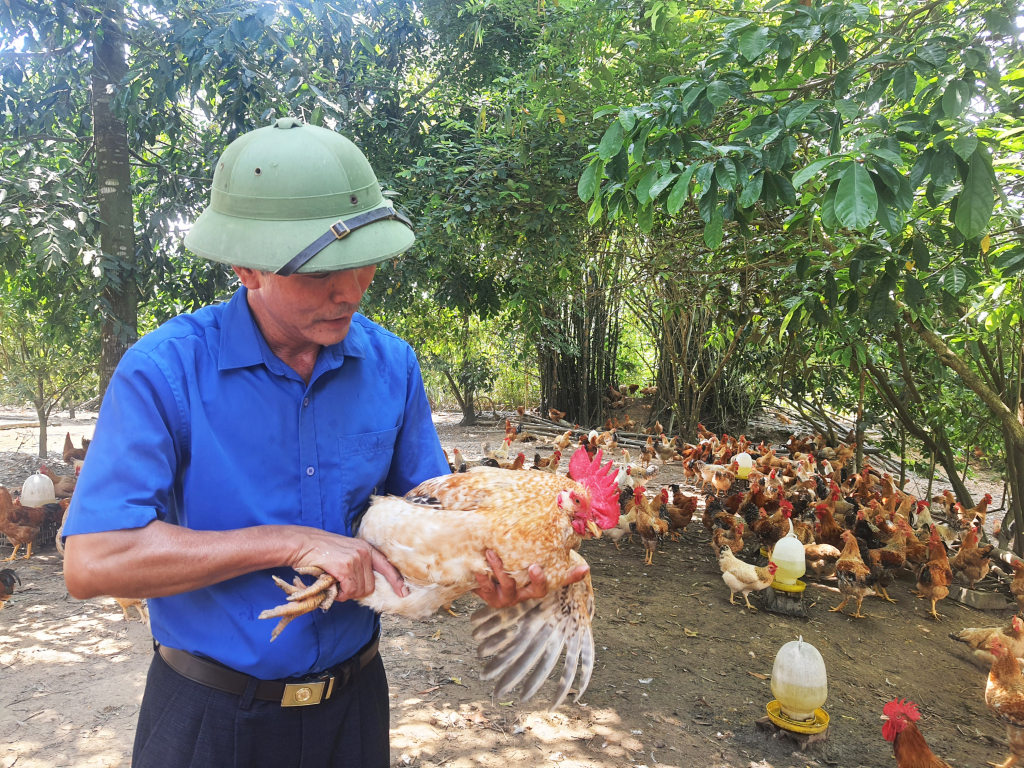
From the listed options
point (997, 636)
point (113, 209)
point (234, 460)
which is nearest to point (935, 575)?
point (997, 636)

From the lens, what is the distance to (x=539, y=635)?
1723 millimetres

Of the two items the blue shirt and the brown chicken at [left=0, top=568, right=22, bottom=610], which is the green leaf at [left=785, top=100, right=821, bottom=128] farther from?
the brown chicken at [left=0, top=568, right=22, bottom=610]

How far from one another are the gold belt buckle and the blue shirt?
4 centimetres

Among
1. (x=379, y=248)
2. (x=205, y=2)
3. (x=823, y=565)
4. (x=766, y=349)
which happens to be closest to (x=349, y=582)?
(x=379, y=248)

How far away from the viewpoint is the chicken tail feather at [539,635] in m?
1.66

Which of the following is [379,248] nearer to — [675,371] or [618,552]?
[618,552]

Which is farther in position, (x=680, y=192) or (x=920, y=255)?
(x=920, y=255)

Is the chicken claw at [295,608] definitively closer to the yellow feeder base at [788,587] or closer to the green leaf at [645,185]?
the green leaf at [645,185]

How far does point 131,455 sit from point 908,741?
10.9 ft

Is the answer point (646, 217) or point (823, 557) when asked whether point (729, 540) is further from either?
point (646, 217)

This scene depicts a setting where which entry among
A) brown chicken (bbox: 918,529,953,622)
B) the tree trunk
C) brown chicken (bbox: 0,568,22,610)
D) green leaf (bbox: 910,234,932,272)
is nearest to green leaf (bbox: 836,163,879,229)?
green leaf (bbox: 910,234,932,272)

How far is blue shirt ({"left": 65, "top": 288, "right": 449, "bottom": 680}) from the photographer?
1127 mm

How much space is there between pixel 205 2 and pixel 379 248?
4.01 meters

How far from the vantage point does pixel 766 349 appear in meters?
9.66
